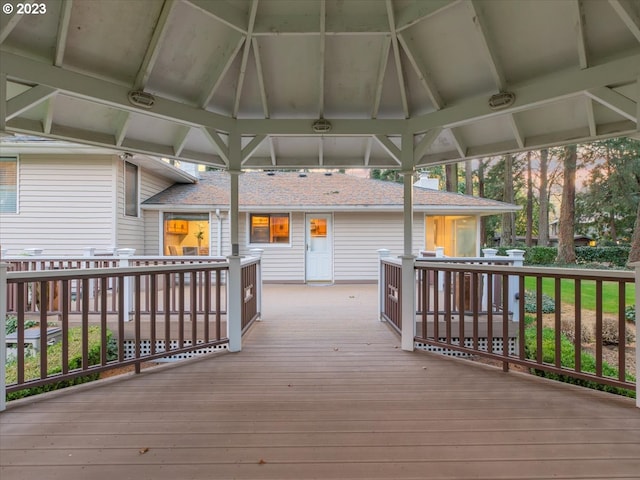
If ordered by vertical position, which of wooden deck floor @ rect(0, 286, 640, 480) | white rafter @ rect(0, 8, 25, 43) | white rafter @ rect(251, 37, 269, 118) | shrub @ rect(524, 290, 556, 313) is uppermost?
white rafter @ rect(251, 37, 269, 118)

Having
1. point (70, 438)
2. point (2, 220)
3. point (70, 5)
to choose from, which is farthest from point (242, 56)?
point (2, 220)

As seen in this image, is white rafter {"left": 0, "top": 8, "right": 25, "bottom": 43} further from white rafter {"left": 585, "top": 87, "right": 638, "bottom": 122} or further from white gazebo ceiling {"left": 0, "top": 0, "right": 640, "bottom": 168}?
white rafter {"left": 585, "top": 87, "right": 638, "bottom": 122}

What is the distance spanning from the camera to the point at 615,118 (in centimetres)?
306

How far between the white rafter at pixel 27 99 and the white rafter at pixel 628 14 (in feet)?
14.0

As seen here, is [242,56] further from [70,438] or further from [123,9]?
[70,438]

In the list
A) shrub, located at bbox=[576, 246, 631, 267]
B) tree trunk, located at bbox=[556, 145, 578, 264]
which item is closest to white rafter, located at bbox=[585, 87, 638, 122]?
tree trunk, located at bbox=[556, 145, 578, 264]

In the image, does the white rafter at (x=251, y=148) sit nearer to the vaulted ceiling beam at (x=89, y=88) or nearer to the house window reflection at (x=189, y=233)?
the vaulted ceiling beam at (x=89, y=88)

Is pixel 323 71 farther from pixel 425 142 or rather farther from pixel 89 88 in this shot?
pixel 89 88

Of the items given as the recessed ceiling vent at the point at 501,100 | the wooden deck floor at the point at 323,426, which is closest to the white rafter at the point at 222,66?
the recessed ceiling vent at the point at 501,100

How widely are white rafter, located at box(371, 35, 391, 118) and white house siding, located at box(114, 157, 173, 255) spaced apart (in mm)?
7102

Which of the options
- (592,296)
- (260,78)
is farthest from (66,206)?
(592,296)

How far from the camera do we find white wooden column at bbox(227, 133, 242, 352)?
3875mm

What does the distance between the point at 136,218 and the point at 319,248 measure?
17.1 feet

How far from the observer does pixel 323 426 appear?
90.1 inches
